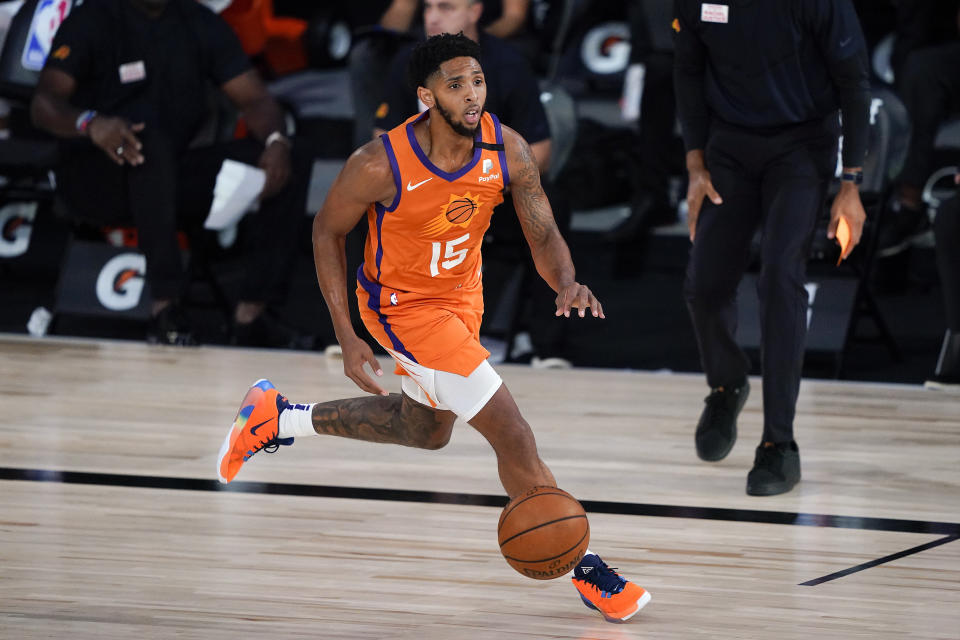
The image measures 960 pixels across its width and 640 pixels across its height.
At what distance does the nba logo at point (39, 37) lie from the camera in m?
7.25

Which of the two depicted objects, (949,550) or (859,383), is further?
(859,383)

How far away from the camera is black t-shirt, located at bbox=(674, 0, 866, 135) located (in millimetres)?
4410

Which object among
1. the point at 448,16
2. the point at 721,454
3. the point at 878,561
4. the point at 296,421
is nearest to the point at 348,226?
the point at 296,421

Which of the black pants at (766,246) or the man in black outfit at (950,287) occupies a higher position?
the black pants at (766,246)

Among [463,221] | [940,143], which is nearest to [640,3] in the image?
[940,143]

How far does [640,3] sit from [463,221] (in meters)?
4.68

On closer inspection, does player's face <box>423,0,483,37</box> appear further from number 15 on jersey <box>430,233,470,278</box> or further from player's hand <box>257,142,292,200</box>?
number 15 on jersey <box>430,233,470,278</box>

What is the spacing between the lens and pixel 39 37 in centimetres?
726

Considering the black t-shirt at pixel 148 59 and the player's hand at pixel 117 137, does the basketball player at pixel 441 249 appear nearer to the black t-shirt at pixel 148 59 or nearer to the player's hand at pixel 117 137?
the player's hand at pixel 117 137

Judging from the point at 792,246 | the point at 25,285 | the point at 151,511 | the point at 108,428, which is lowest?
the point at 25,285

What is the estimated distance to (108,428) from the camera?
5.34 meters

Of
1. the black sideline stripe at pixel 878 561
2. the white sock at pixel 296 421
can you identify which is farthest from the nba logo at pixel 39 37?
the black sideline stripe at pixel 878 561

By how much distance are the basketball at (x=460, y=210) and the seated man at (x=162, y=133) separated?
3.33m

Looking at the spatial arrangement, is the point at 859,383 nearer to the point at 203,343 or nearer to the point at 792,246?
the point at 792,246
